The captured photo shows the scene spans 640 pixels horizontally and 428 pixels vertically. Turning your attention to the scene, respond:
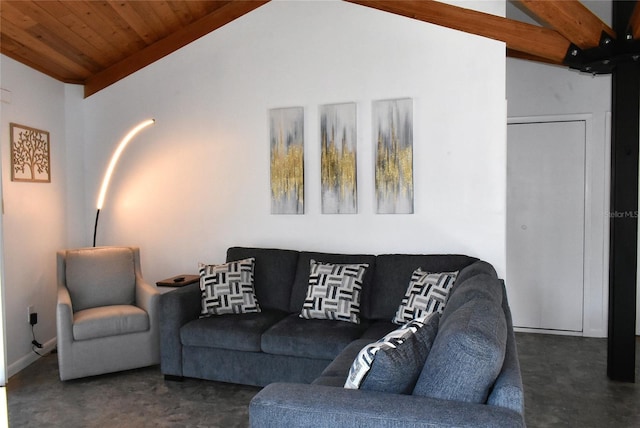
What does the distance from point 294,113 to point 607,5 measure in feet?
8.87

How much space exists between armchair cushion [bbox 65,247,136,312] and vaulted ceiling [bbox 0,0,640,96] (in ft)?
5.11

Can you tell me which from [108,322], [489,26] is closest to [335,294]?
[108,322]

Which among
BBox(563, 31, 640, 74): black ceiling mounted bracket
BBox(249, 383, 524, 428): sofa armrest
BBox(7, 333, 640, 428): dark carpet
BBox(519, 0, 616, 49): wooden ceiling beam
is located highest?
BBox(519, 0, 616, 49): wooden ceiling beam

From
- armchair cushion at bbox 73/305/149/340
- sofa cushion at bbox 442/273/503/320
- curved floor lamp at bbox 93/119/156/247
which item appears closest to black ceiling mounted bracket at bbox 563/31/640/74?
sofa cushion at bbox 442/273/503/320

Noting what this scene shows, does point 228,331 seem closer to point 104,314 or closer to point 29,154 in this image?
point 104,314

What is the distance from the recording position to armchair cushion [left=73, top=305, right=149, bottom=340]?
3.32m

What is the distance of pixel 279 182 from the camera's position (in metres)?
3.99

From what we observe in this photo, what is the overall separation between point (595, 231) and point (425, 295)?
2.33 metres

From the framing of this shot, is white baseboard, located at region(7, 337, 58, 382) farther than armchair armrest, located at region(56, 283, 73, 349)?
Yes

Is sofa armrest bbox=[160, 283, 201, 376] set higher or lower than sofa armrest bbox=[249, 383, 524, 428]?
lower

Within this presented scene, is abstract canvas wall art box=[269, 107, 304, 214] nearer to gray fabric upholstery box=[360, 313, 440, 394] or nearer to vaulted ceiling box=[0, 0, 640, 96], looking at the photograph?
vaulted ceiling box=[0, 0, 640, 96]

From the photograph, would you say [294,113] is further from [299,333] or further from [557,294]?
[557,294]

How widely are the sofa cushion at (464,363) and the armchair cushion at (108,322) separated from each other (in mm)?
2513

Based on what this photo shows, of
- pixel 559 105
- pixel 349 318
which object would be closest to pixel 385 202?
pixel 349 318
